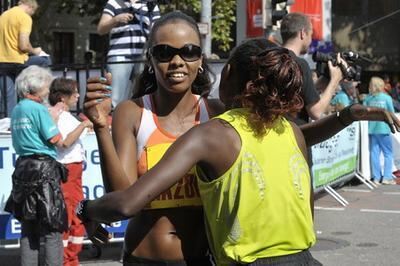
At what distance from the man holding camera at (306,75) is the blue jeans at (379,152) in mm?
7640

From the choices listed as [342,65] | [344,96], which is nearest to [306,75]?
[342,65]

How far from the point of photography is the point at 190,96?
3059 mm

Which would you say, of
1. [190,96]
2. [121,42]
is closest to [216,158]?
[190,96]

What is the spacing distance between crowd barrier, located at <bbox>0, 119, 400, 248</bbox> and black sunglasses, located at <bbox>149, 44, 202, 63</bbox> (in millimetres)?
4282

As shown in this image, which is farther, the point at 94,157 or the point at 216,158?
the point at 94,157

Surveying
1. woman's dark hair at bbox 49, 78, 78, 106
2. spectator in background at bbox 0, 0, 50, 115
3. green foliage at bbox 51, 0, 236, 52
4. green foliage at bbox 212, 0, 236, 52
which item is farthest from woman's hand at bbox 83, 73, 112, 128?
green foliage at bbox 212, 0, 236, 52

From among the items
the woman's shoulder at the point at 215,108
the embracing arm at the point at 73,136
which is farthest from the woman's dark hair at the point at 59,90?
the woman's shoulder at the point at 215,108

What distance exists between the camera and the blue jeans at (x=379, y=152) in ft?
43.2

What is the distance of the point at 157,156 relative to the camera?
289cm

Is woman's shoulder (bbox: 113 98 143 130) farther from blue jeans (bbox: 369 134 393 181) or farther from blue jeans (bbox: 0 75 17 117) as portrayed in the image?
blue jeans (bbox: 369 134 393 181)

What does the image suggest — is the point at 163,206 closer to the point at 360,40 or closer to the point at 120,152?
the point at 120,152

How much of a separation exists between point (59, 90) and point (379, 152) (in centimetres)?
801

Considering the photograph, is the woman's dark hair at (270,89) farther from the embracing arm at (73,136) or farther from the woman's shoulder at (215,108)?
the embracing arm at (73,136)

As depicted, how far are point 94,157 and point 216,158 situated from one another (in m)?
4.87
